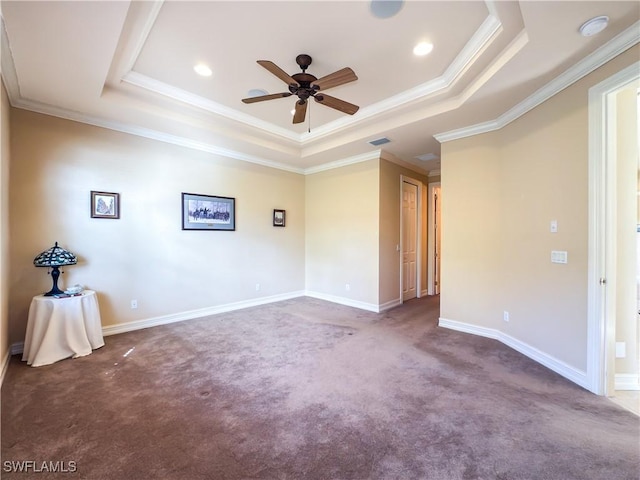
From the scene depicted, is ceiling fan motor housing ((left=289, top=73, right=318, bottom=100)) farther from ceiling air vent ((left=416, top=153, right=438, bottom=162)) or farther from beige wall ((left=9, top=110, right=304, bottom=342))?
ceiling air vent ((left=416, top=153, right=438, bottom=162))

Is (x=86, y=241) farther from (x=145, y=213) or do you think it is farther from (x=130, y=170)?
(x=130, y=170)

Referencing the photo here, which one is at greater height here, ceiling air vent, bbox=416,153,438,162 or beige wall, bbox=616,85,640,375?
ceiling air vent, bbox=416,153,438,162

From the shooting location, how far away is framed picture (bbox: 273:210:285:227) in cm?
541

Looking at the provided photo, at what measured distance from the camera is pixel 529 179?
116 inches

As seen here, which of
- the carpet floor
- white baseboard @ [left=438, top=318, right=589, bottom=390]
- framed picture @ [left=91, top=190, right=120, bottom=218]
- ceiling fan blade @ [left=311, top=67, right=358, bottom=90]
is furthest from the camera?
framed picture @ [left=91, top=190, right=120, bottom=218]

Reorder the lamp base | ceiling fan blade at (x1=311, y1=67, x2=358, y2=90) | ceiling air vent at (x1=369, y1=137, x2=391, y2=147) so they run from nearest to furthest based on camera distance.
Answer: ceiling fan blade at (x1=311, y1=67, x2=358, y2=90) → the lamp base → ceiling air vent at (x1=369, y1=137, x2=391, y2=147)

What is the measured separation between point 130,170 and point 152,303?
188 cm

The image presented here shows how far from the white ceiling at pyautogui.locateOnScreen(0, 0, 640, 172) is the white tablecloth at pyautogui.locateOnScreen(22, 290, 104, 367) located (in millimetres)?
2186

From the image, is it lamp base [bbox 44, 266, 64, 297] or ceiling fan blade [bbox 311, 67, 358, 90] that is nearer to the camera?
ceiling fan blade [bbox 311, 67, 358, 90]

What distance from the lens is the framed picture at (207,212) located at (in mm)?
4215

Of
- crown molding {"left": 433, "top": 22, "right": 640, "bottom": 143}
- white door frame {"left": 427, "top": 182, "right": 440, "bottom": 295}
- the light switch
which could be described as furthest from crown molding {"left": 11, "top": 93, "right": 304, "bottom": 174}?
the light switch

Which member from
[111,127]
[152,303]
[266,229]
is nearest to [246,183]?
[266,229]

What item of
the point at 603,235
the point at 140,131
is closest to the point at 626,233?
the point at 603,235

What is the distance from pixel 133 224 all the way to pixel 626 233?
17.6 feet
